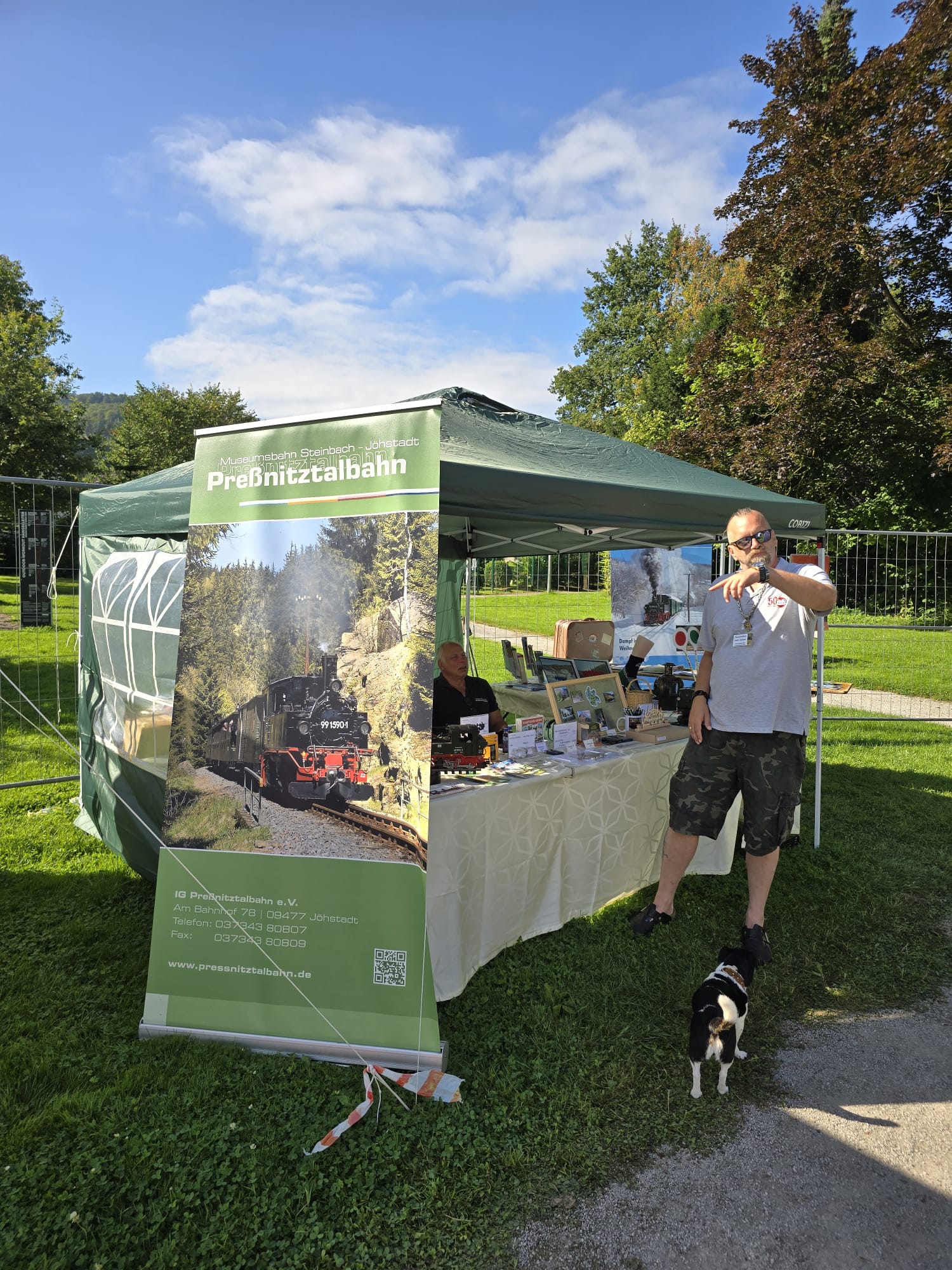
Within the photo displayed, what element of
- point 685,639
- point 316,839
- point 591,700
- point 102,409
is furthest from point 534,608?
point 102,409

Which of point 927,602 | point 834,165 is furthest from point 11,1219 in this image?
point 834,165

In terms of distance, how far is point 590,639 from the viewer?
536 centimetres

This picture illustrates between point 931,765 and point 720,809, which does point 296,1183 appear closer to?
point 720,809

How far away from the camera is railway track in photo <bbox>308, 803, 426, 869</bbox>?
239 cm

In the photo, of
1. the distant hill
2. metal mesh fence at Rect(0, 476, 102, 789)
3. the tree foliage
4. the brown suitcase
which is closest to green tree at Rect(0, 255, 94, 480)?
metal mesh fence at Rect(0, 476, 102, 789)

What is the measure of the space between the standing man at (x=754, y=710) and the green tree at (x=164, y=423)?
3393 cm

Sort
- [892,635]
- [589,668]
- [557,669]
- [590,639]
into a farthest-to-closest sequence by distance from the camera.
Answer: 1. [892,635]
2. [590,639]
3. [557,669]
4. [589,668]

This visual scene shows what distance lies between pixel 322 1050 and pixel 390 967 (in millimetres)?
359

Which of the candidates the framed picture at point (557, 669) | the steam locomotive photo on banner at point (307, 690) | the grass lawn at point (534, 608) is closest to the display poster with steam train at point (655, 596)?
the grass lawn at point (534, 608)

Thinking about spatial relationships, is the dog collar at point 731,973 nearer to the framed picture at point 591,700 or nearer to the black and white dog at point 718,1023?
the black and white dog at point 718,1023

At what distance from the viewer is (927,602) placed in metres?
11.6

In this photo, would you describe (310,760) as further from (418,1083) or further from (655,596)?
(655,596)

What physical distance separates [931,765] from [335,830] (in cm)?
612

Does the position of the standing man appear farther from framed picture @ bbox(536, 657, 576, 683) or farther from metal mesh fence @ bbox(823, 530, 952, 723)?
metal mesh fence @ bbox(823, 530, 952, 723)
